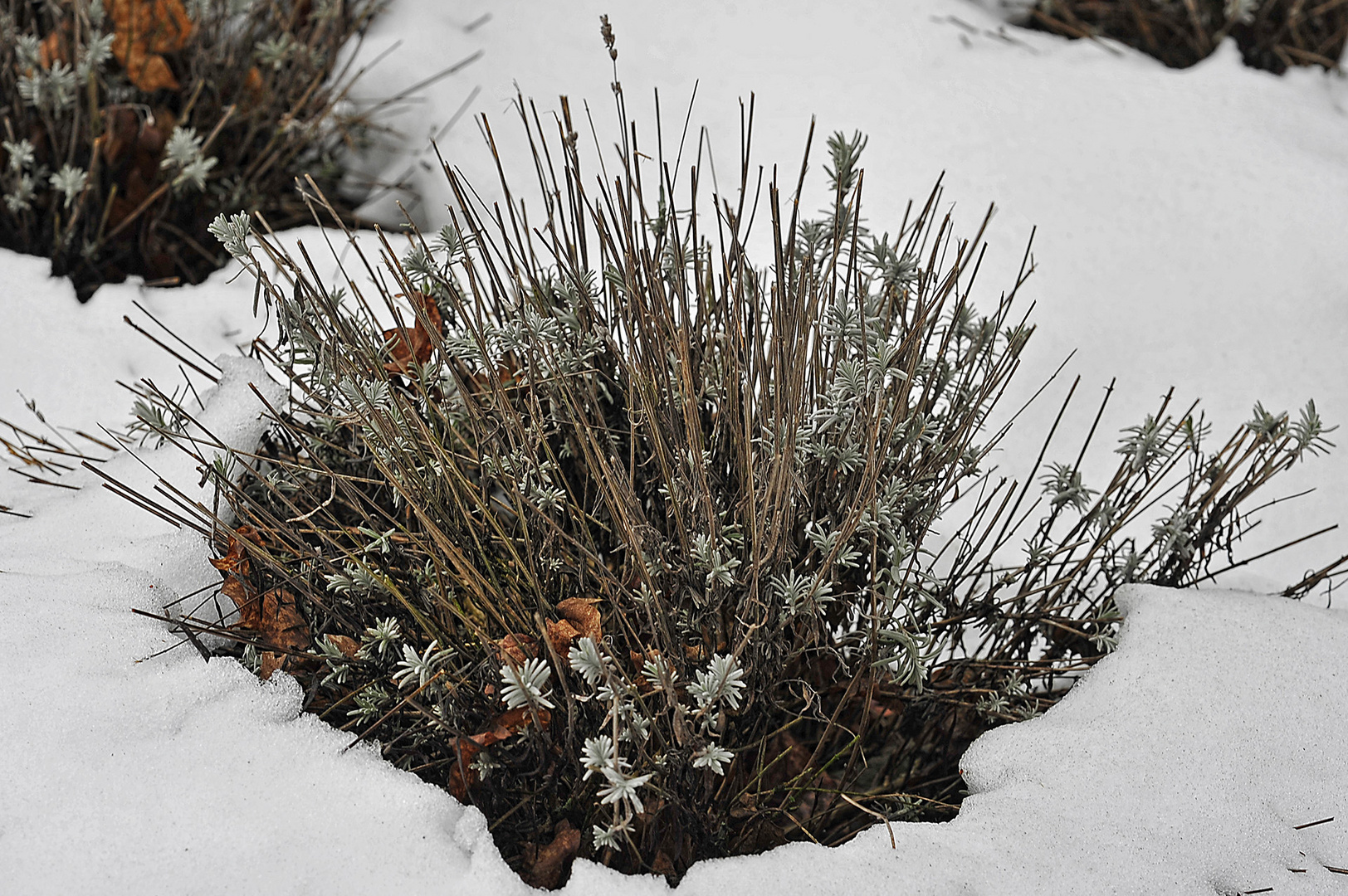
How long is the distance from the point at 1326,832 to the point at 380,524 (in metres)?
1.26

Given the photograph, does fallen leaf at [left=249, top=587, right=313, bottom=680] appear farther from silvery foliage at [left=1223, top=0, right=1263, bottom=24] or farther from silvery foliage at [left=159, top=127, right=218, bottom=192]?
silvery foliage at [left=1223, top=0, right=1263, bottom=24]

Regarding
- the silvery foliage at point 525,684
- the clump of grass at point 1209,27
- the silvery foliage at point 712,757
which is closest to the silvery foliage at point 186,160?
the silvery foliage at point 525,684

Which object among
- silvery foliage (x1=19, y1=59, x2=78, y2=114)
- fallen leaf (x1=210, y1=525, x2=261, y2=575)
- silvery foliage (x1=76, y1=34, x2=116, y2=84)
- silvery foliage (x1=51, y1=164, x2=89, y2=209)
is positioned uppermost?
silvery foliage (x1=76, y1=34, x2=116, y2=84)

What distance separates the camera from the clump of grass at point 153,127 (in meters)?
2.12

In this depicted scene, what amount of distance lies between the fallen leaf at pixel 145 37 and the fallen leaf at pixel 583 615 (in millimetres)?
1722

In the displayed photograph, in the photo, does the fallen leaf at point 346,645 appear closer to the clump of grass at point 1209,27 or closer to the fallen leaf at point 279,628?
the fallen leaf at point 279,628

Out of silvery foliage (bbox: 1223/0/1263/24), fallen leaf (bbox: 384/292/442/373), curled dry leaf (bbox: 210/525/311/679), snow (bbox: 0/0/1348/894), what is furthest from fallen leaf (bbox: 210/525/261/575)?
silvery foliage (bbox: 1223/0/1263/24)

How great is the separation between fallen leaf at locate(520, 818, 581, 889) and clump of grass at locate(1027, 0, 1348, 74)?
→ 2.36m

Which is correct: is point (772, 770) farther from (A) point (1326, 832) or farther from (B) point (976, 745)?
(A) point (1326, 832)

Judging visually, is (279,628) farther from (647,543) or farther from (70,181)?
(70,181)

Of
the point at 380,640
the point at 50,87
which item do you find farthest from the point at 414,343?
the point at 50,87

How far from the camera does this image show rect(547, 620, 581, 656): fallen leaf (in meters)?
1.22

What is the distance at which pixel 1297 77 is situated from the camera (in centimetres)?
253

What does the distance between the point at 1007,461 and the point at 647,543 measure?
1019mm
